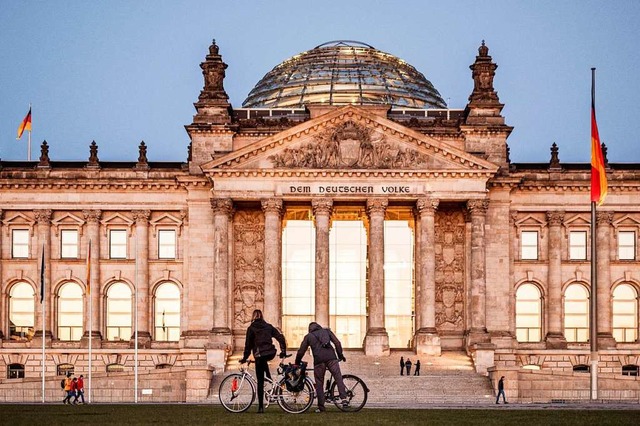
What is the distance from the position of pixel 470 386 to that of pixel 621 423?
41075 millimetres

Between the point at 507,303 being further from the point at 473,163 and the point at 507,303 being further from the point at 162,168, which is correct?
the point at 162,168

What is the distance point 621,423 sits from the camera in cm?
3219

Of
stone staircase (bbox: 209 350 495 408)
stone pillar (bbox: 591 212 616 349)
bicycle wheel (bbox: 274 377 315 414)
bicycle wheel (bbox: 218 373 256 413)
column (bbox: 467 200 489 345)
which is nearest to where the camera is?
bicycle wheel (bbox: 218 373 256 413)

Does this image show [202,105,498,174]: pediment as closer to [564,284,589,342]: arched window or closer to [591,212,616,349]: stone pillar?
[591,212,616,349]: stone pillar

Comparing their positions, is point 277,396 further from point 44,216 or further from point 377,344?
point 44,216

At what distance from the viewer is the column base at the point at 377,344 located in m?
82.3

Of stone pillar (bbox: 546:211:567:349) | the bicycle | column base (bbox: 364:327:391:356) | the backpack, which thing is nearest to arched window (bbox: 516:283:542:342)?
stone pillar (bbox: 546:211:567:349)

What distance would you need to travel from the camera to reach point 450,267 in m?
88.1

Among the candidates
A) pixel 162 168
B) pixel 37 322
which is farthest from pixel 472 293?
pixel 37 322

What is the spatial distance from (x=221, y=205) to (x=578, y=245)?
82.3ft

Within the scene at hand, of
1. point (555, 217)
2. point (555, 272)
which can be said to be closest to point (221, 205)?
point (555, 217)

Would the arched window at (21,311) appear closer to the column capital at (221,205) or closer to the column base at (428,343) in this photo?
the column capital at (221,205)

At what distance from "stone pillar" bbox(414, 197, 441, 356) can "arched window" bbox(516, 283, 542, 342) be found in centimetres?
814

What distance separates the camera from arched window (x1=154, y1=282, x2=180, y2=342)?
89688 millimetres
